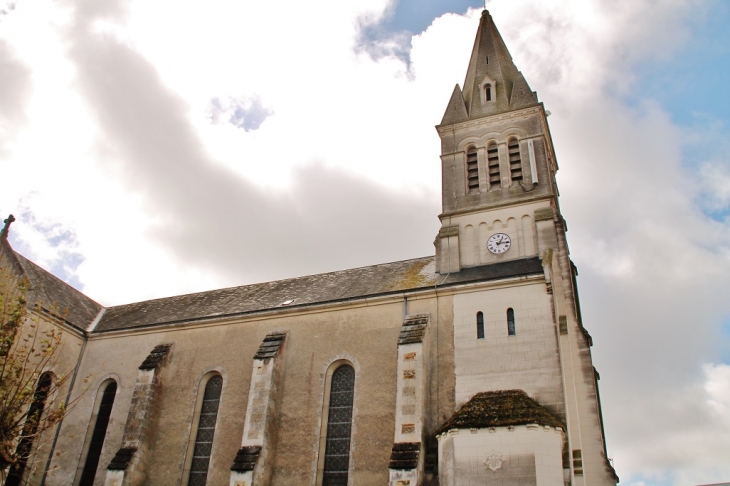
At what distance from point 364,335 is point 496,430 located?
6145 millimetres

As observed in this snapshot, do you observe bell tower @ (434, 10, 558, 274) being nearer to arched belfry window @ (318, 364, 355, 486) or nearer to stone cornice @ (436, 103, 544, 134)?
stone cornice @ (436, 103, 544, 134)

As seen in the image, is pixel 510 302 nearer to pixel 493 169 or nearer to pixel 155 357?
pixel 493 169

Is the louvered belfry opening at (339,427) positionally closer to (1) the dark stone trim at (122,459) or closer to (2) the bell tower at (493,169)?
(2) the bell tower at (493,169)

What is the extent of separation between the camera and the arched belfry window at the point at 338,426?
17969 millimetres

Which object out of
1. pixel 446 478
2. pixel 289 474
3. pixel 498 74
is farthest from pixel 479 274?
pixel 498 74

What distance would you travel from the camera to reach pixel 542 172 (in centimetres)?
2247

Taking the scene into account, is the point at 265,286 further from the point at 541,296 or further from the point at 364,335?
the point at 541,296

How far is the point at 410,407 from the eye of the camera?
16844 mm

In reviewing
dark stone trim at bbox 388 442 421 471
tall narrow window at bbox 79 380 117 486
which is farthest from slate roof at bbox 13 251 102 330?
dark stone trim at bbox 388 442 421 471

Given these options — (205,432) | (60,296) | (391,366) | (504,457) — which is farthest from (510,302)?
(60,296)

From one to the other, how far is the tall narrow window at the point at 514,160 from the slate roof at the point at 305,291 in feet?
13.3

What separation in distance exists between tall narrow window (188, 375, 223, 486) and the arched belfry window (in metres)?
4.54

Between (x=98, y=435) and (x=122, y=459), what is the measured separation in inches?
148

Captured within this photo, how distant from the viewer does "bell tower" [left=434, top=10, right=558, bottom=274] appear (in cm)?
2170
